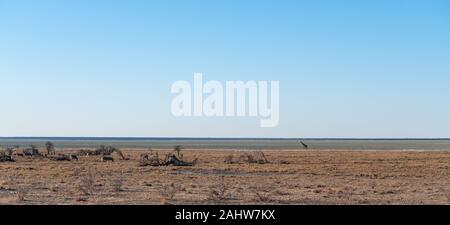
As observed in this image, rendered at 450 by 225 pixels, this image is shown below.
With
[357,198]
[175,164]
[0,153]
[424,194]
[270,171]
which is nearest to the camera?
[357,198]

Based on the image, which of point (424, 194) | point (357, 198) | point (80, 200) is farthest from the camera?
point (424, 194)

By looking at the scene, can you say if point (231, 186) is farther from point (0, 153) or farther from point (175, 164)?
point (0, 153)

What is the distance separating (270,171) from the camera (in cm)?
3394

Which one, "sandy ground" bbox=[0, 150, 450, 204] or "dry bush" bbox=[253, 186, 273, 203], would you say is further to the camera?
"sandy ground" bbox=[0, 150, 450, 204]

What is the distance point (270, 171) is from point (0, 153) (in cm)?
2270

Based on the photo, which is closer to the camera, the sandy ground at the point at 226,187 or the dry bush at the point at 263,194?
the dry bush at the point at 263,194

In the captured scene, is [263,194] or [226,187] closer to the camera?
[263,194]
